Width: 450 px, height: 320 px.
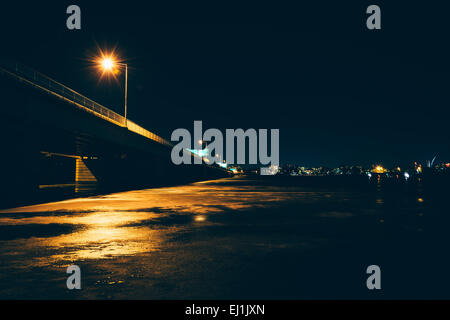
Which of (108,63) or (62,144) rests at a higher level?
(108,63)

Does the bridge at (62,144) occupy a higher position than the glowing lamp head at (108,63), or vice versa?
the glowing lamp head at (108,63)

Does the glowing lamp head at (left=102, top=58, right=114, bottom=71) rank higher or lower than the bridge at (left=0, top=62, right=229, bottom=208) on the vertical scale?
higher

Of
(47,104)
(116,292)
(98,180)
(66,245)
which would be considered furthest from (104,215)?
(98,180)

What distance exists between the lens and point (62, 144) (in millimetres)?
33938

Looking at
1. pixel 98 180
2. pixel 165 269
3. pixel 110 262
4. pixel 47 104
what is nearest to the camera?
pixel 165 269

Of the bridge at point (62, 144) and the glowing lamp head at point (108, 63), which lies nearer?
the bridge at point (62, 144)

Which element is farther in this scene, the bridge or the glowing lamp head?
the glowing lamp head

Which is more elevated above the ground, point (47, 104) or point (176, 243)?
point (47, 104)

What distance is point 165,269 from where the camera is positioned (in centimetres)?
694

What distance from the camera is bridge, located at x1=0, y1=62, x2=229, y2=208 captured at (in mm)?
22141

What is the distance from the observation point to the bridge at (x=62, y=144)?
872 inches
